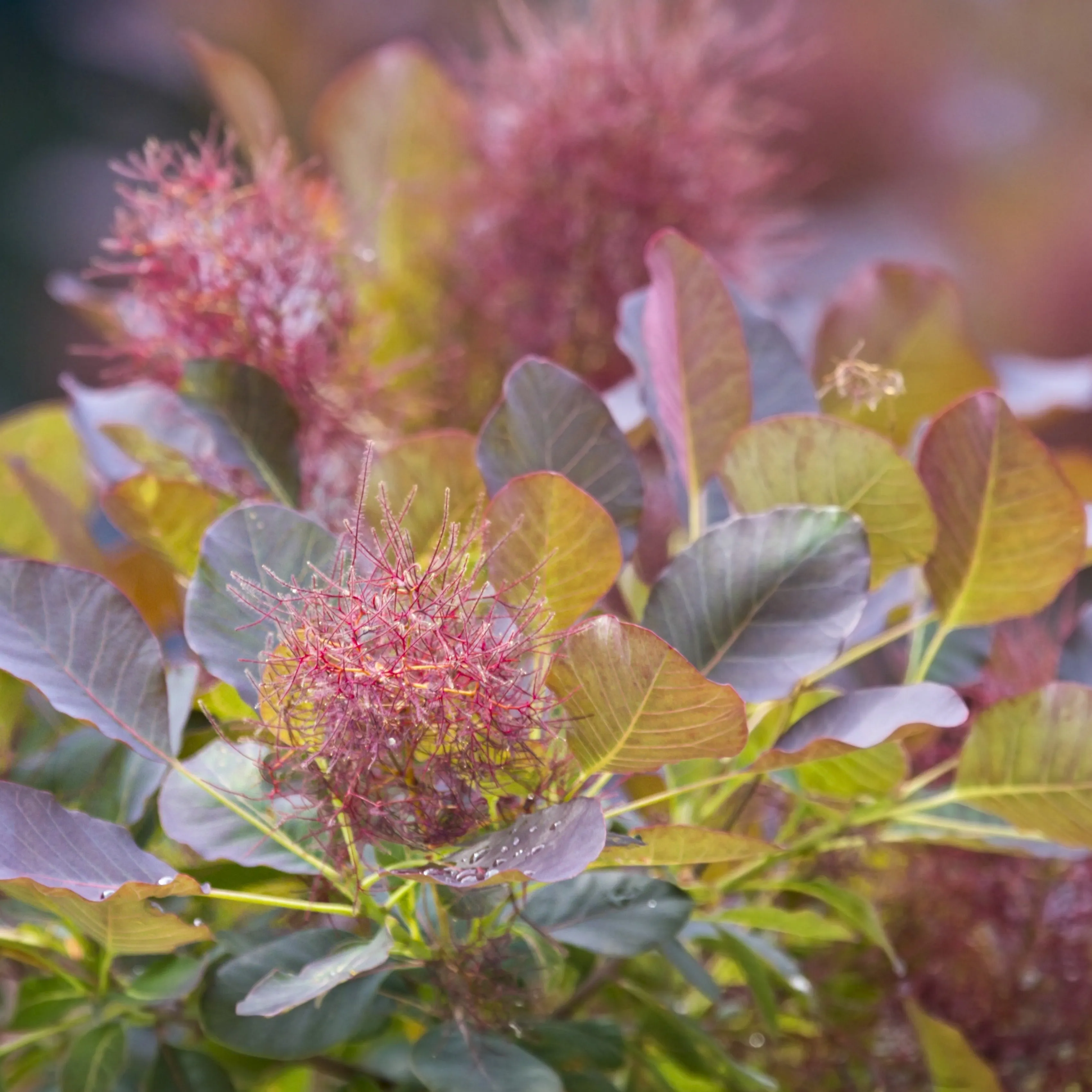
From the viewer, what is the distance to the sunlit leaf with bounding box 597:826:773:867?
30 centimetres

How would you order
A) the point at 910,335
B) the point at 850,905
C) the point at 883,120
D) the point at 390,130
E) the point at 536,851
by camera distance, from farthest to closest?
the point at 883,120 → the point at 390,130 → the point at 910,335 → the point at 850,905 → the point at 536,851

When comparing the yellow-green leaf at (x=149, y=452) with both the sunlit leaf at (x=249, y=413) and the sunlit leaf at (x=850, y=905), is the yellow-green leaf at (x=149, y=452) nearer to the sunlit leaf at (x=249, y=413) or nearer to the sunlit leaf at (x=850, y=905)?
the sunlit leaf at (x=249, y=413)

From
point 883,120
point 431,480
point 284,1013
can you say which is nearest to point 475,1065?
point 284,1013

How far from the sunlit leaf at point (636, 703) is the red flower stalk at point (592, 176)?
1.08ft

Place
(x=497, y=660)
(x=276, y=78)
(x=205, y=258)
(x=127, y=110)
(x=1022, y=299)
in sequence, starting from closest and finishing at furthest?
(x=497, y=660) → (x=205, y=258) → (x=1022, y=299) → (x=276, y=78) → (x=127, y=110)

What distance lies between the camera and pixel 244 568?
32 centimetres

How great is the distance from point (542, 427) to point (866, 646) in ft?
0.41

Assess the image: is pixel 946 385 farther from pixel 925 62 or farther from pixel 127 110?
pixel 127 110

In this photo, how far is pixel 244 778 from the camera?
12.7 inches

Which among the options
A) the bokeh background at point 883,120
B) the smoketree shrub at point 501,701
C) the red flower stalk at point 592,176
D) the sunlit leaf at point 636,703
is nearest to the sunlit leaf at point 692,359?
the smoketree shrub at point 501,701

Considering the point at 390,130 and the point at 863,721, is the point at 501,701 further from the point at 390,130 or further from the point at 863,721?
the point at 390,130

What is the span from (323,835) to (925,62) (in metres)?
2.13

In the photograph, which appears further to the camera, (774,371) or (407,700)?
(774,371)

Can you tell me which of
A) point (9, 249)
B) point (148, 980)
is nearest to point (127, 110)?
point (9, 249)
